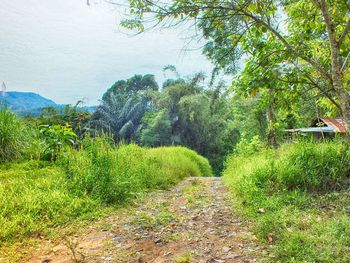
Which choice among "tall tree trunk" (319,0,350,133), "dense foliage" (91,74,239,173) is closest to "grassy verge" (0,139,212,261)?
"tall tree trunk" (319,0,350,133)

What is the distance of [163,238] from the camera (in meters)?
3.68

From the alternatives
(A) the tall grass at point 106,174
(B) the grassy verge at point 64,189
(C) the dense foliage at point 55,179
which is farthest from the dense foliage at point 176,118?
(B) the grassy verge at point 64,189

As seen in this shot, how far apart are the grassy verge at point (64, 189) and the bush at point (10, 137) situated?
0.36 metres

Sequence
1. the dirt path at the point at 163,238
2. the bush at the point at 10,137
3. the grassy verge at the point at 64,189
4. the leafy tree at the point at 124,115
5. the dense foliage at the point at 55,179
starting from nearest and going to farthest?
the dirt path at the point at 163,238 → the grassy verge at the point at 64,189 → the dense foliage at the point at 55,179 → the bush at the point at 10,137 → the leafy tree at the point at 124,115

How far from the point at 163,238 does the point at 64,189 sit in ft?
6.77

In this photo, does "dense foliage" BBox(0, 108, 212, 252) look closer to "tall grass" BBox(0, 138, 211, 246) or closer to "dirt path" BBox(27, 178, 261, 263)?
"tall grass" BBox(0, 138, 211, 246)

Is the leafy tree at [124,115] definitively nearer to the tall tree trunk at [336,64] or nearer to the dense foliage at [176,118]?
the dense foliage at [176,118]

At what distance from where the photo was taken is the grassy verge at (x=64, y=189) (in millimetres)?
3736

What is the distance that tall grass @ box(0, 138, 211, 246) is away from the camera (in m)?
3.78

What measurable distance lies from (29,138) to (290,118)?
17477 mm

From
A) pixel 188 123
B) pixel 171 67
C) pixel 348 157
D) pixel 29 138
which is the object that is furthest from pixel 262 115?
Result: pixel 29 138

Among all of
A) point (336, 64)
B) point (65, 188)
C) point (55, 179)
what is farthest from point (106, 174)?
point (336, 64)

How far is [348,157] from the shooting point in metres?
5.25

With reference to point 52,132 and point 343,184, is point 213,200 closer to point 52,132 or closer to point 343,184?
point 343,184
